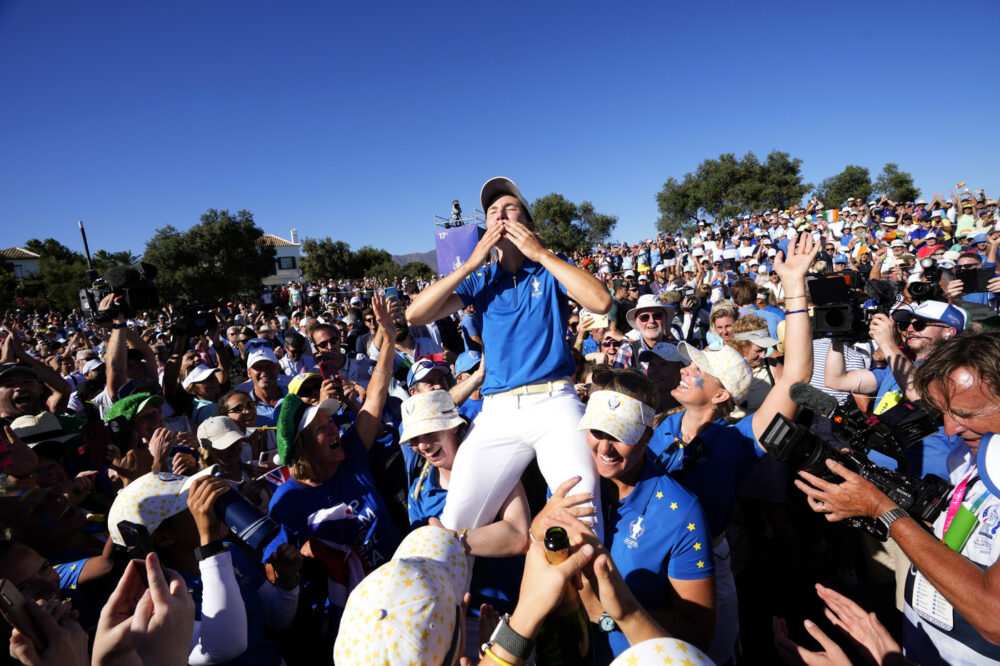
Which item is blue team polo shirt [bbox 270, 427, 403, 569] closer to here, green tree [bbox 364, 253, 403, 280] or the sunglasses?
the sunglasses

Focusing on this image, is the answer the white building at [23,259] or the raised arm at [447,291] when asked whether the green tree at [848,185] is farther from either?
the white building at [23,259]

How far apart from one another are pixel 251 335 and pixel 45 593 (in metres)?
8.72

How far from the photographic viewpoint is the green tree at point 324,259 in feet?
192

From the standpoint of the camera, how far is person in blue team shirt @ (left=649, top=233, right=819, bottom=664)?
2561mm

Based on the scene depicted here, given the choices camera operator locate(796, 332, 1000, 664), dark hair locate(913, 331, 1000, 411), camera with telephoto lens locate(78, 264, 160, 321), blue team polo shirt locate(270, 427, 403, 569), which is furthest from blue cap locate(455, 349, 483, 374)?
camera with telephoto lens locate(78, 264, 160, 321)

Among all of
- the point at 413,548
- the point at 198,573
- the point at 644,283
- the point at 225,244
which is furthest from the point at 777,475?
the point at 225,244

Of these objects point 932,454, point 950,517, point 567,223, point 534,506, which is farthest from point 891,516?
point 567,223

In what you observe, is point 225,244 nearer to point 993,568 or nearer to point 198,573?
point 198,573

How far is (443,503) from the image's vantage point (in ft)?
8.92

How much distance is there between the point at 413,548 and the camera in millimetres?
1651

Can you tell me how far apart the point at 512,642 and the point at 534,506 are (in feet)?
5.17

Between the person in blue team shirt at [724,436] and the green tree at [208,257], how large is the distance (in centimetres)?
3485

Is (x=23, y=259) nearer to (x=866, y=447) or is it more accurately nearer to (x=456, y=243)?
(x=456, y=243)

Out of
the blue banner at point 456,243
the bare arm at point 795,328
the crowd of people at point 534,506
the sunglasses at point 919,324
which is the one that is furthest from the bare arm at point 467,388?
the blue banner at point 456,243
